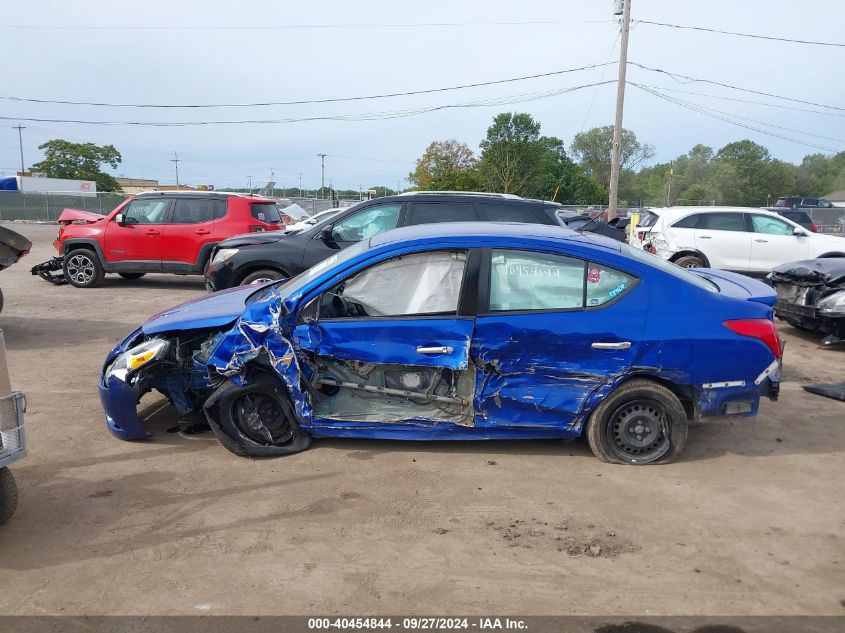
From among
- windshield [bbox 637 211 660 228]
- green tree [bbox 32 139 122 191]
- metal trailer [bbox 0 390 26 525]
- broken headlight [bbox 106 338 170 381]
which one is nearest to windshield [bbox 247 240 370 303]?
broken headlight [bbox 106 338 170 381]

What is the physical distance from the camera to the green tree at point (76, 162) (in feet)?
262

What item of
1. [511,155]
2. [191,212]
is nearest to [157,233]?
[191,212]

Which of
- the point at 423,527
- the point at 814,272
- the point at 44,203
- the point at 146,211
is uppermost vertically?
the point at 44,203

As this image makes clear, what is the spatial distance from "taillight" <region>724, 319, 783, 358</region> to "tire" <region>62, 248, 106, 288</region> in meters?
11.9

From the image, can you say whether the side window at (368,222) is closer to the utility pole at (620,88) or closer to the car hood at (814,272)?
the car hood at (814,272)

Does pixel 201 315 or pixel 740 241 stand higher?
pixel 740 241

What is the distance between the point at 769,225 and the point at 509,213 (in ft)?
23.1

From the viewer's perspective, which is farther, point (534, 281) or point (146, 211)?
point (146, 211)

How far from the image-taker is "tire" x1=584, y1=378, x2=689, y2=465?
15.2ft

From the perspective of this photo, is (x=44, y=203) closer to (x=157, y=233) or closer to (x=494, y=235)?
(x=157, y=233)

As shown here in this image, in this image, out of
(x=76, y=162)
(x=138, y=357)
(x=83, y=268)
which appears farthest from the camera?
(x=76, y=162)

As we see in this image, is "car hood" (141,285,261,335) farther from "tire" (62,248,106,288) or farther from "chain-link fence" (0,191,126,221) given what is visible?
"chain-link fence" (0,191,126,221)

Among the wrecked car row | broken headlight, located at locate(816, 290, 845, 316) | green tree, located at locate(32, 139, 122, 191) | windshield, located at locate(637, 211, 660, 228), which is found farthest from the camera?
green tree, located at locate(32, 139, 122, 191)

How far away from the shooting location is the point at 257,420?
16.0 ft
